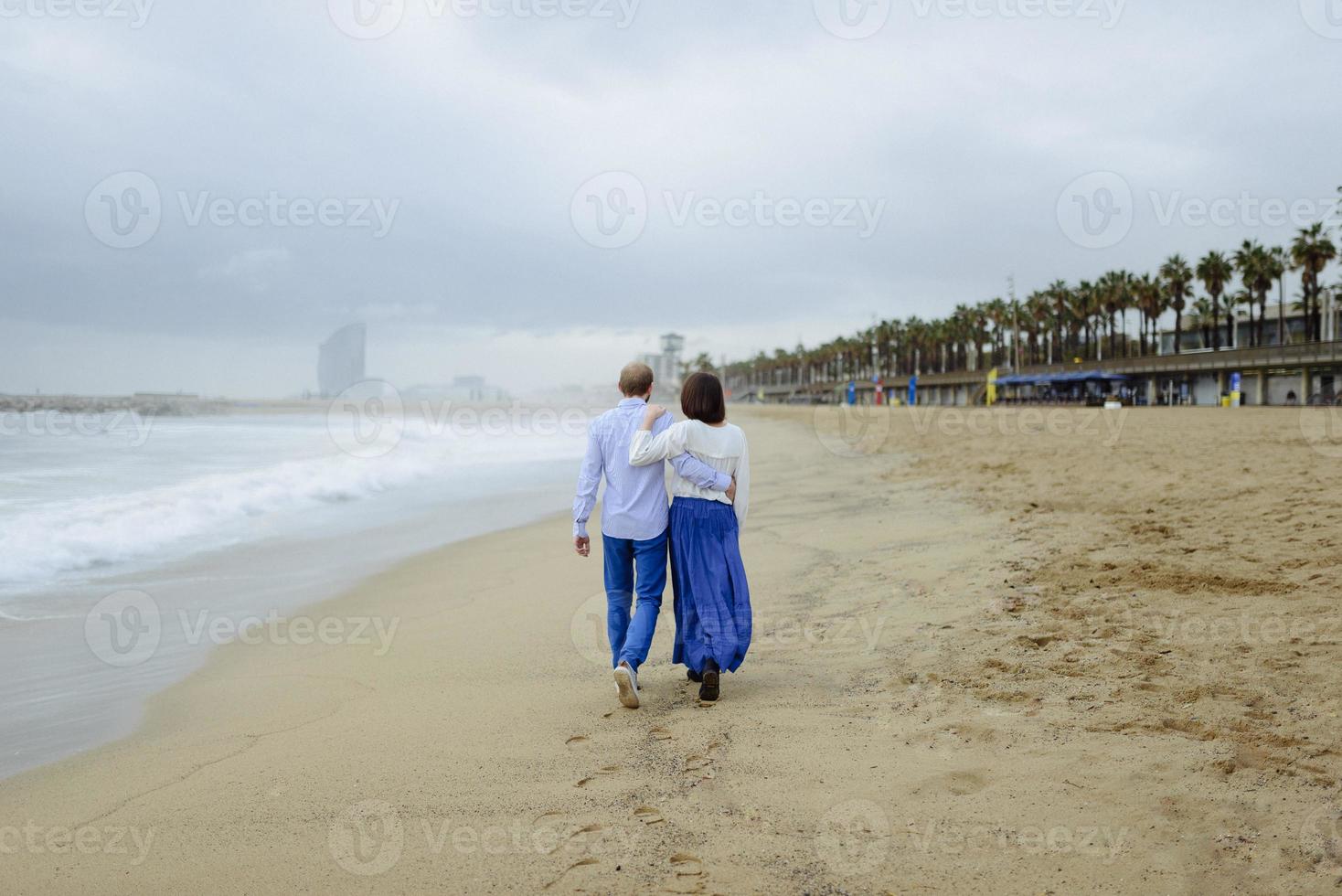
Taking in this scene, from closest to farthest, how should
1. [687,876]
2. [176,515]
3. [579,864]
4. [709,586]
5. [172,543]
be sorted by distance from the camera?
1. [687,876]
2. [579,864]
3. [709,586]
4. [172,543]
5. [176,515]

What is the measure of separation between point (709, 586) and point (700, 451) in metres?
0.74

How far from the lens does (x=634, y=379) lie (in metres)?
4.55

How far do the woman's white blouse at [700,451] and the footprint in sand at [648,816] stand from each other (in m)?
1.62

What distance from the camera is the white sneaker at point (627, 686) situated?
13.7 ft

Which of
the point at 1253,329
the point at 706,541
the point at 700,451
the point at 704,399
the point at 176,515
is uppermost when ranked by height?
the point at 1253,329

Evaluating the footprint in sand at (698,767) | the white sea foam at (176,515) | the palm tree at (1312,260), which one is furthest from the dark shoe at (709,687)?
the palm tree at (1312,260)

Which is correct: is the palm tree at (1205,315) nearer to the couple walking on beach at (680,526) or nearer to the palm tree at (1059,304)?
the palm tree at (1059,304)

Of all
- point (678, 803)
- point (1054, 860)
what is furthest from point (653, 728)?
point (1054, 860)

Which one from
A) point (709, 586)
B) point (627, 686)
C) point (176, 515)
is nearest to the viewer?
point (627, 686)

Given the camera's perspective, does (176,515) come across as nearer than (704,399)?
No

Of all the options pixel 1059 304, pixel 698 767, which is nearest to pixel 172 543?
pixel 698 767

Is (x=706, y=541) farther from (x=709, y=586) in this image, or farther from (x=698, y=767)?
(x=698, y=767)

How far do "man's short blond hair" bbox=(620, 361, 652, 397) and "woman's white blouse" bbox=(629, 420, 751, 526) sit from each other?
0.36m

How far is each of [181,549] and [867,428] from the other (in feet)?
88.4
